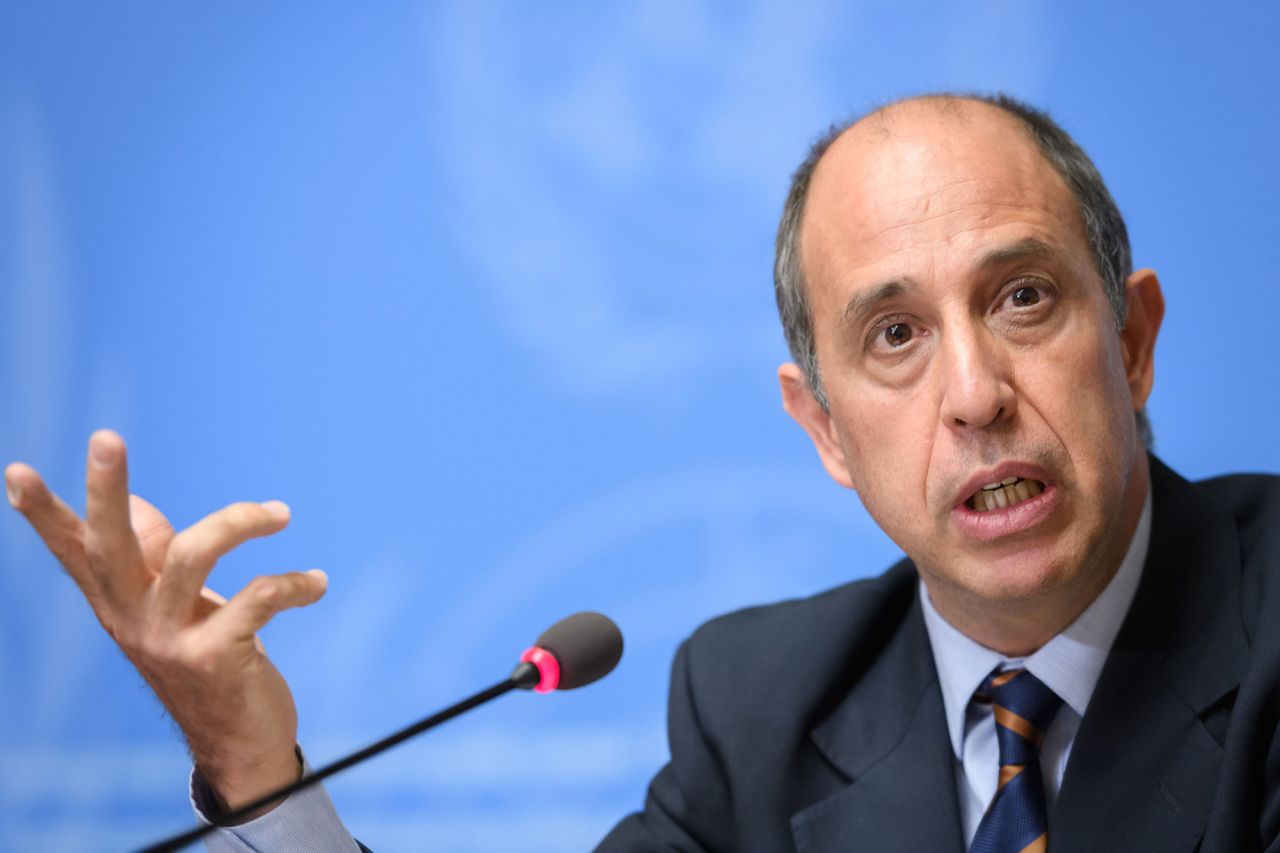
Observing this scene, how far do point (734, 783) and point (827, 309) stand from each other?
0.80 metres

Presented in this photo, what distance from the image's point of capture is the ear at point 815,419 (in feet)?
7.45

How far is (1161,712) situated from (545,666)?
36.6 inches

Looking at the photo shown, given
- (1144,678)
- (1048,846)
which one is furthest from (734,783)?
(1144,678)

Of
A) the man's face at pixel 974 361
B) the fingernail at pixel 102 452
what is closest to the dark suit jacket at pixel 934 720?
the man's face at pixel 974 361

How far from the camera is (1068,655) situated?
1.96m

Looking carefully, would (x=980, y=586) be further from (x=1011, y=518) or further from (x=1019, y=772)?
(x=1019, y=772)

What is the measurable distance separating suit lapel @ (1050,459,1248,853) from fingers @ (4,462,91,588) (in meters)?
1.32

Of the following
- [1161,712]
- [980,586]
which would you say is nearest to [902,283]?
[980,586]

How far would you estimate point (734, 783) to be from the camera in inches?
85.7

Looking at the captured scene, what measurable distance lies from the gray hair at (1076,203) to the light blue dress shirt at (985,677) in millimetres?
362

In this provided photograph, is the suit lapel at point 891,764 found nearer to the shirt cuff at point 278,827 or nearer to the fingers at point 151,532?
the shirt cuff at point 278,827

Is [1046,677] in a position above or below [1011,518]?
below

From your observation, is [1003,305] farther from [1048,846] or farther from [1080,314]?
[1048,846]

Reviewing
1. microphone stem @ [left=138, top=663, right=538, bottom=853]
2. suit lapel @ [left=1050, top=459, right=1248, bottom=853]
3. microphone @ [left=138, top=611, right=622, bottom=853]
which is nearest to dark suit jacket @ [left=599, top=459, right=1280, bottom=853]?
suit lapel @ [left=1050, top=459, right=1248, bottom=853]
